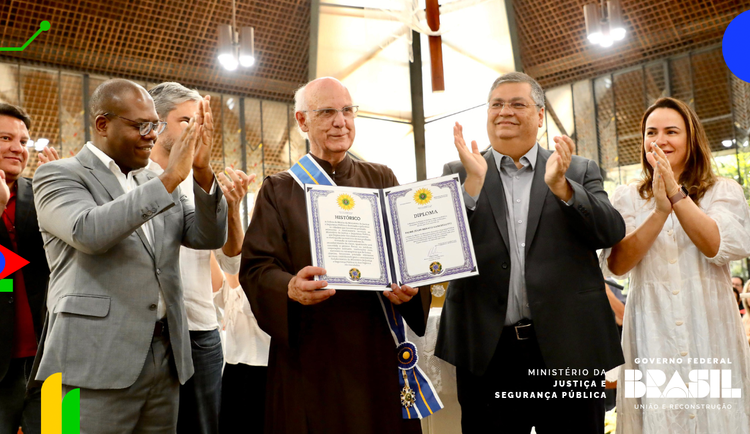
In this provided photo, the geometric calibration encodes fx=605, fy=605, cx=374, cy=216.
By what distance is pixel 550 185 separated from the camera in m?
2.05

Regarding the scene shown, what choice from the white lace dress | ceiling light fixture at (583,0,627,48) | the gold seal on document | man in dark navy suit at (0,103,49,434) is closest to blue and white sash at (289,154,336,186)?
the gold seal on document

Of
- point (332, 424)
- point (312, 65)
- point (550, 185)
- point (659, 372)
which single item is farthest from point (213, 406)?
point (312, 65)

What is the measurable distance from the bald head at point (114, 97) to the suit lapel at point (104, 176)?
0.41 ft

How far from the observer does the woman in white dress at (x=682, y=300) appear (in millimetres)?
2230

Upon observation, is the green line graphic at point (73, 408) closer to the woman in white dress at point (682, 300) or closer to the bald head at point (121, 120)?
the bald head at point (121, 120)

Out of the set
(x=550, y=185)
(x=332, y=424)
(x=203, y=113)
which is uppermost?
(x=203, y=113)

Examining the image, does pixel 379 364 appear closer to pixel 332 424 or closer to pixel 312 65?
pixel 332 424

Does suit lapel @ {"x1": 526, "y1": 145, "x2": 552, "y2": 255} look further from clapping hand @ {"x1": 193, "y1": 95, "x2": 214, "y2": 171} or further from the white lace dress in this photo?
clapping hand @ {"x1": 193, "y1": 95, "x2": 214, "y2": 171}

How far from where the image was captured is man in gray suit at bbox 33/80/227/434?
5.67ft

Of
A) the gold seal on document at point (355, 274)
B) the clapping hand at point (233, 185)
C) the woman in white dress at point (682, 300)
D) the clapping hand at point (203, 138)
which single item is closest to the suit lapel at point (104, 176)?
the clapping hand at point (203, 138)

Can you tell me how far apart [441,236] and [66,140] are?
19.9 feet

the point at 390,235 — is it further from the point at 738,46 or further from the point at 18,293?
the point at 738,46

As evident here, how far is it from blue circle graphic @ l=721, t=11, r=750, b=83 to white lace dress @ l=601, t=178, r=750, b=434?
4.29 metres

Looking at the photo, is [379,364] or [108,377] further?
[379,364]
